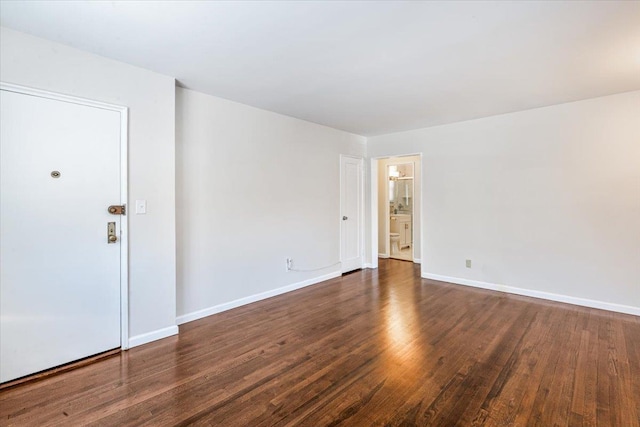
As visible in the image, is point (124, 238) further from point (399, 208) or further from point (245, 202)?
point (399, 208)

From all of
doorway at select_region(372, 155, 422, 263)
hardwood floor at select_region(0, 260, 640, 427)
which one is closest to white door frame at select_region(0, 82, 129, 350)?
hardwood floor at select_region(0, 260, 640, 427)

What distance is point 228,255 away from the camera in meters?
3.63

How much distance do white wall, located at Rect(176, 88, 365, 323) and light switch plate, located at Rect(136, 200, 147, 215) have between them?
432 millimetres

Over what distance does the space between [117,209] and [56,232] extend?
1.44 ft

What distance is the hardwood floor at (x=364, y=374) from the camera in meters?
1.83

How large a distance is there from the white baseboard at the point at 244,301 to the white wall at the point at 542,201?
75.7 inches

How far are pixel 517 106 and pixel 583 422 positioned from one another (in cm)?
348

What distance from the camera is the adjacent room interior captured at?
6.48 ft

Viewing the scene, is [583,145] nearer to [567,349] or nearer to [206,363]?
[567,349]

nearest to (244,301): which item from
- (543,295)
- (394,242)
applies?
(543,295)

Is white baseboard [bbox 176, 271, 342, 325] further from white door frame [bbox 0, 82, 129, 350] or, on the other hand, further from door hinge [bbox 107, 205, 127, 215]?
door hinge [bbox 107, 205, 127, 215]

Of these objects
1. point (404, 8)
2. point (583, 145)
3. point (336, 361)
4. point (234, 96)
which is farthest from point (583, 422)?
point (234, 96)

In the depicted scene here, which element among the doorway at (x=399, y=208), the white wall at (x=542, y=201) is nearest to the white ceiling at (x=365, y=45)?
the white wall at (x=542, y=201)

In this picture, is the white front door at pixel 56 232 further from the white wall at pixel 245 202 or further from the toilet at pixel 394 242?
the toilet at pixel 394 242
